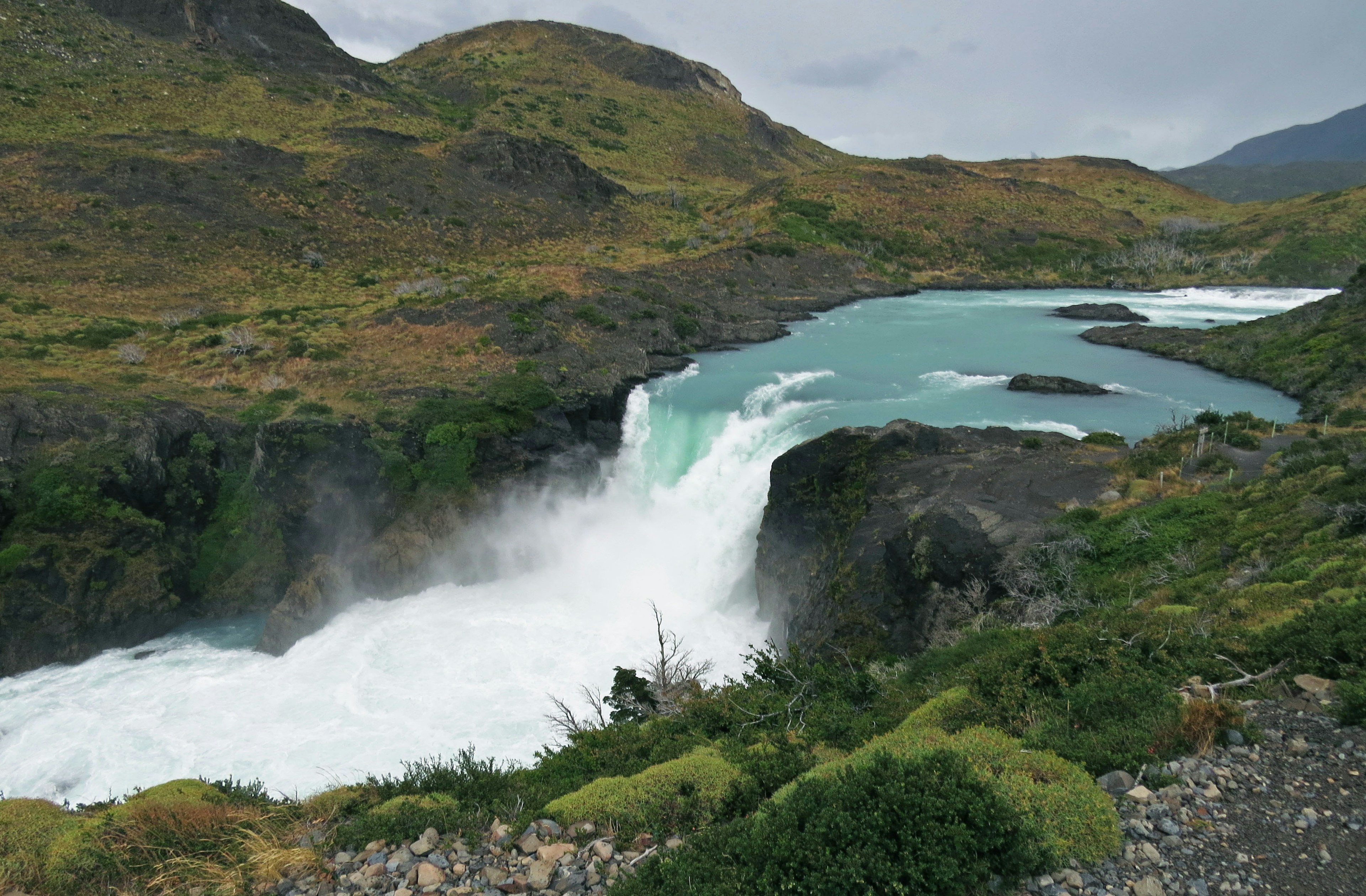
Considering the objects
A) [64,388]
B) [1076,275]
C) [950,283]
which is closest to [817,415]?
[64,388]

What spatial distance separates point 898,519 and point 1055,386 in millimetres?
20796

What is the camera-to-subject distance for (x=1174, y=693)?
7.65m

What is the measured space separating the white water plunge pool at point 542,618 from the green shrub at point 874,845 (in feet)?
40.0

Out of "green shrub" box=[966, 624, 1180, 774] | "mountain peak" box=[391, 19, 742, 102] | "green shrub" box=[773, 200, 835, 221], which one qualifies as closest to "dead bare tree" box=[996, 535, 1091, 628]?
"green shrub" box=[966, 624, 1180, 774]

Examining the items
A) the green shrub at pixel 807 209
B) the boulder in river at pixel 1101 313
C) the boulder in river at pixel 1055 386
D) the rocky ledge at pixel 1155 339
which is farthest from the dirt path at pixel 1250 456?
the green shrub at pixel 807 209

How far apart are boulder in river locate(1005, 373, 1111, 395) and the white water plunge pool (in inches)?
26.5

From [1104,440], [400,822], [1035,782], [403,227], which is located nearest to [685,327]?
[1104,440]

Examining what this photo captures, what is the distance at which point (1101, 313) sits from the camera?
53.6 metres

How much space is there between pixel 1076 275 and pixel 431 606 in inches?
3023

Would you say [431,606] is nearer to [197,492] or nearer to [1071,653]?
[197,492]

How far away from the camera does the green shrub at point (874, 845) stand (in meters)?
5.27

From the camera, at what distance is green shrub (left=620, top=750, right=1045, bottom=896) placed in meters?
5.27

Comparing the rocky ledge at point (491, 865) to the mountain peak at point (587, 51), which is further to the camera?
the mountain peak at point (587, 51)

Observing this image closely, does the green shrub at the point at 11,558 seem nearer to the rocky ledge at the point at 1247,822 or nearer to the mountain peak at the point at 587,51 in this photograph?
the rocky ledge at the point at 1247,822
